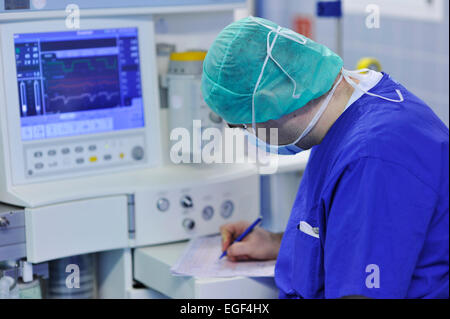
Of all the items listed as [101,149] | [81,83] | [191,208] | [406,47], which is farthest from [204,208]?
[406,47]

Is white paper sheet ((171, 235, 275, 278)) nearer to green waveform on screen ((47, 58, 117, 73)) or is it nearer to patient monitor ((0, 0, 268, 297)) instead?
patient monitor ((0, 0, 268, 297))

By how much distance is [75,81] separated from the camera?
169 cm

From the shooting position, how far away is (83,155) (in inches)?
67.7

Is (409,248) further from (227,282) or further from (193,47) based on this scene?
(193,47)

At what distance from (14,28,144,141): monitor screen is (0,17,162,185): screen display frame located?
1 cm

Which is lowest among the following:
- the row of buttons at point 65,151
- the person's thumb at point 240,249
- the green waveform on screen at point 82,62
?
the person's thumb at point 240,249

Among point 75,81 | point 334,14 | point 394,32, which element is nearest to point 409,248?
point 75,81

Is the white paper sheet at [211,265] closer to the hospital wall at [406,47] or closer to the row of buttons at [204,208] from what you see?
the row of buttons at [204,208]

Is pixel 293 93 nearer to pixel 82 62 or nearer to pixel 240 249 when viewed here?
pixel 240 249

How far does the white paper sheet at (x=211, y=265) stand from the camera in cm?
156

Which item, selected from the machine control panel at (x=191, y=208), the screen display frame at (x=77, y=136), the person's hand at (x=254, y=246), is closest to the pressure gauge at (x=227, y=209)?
the machine control panel at (x=191, y=208)

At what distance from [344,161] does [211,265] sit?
0.57m

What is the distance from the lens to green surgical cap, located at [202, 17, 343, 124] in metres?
1.23

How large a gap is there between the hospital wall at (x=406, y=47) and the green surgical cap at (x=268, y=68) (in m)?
1.30
